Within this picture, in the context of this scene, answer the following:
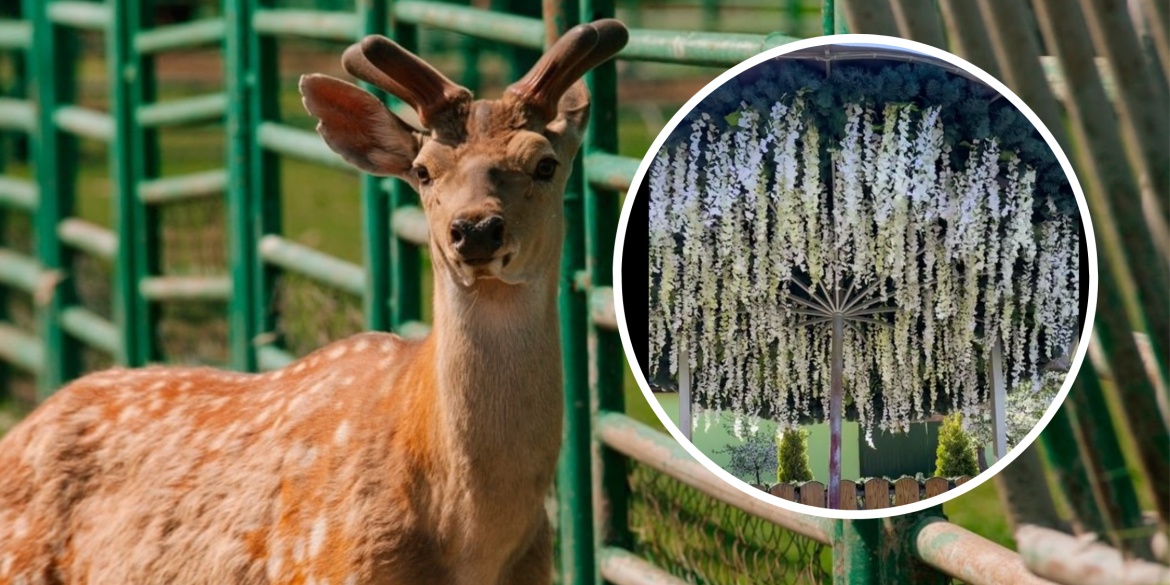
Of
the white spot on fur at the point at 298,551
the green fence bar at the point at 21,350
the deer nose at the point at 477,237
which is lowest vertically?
the green fence bar at the point at 21,350

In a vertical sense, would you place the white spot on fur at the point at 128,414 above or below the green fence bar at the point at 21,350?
above

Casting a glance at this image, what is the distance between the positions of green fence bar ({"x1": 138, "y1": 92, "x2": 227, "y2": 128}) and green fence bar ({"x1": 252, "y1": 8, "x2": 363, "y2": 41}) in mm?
679

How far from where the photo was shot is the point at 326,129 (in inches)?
161

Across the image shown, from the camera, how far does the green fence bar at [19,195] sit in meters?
9.43

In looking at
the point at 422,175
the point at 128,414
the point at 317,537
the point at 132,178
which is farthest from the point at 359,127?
the point at 132,178

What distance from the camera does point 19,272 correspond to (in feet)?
31.8

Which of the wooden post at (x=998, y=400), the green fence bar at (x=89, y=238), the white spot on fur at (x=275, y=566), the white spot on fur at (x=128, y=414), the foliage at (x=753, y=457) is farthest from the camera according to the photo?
the green fence bar at (x=89, y=238)

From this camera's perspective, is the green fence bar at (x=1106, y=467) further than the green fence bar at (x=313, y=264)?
No

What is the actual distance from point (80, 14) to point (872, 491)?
260 inches

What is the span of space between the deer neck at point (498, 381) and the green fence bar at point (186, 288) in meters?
3.88

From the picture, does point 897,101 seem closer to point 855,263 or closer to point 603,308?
point 855,263

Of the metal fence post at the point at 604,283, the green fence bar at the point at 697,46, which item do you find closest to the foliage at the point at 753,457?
the green fence bar at the point at 697,46

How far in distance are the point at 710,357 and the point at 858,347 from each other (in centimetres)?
32

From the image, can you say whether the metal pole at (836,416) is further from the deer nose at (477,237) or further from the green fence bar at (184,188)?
the green fence bar at (184,188)
